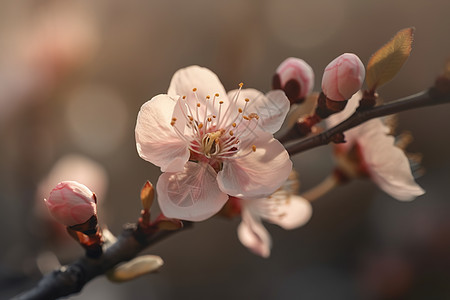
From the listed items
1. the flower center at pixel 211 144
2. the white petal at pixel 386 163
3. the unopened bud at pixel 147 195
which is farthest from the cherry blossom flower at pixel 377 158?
the unopened bud at pixel 147 195

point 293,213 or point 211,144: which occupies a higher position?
point 211,144

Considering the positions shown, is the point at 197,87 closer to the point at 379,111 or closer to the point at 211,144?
the point at 211,144

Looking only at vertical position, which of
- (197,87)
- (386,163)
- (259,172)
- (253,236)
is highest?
(197,87)

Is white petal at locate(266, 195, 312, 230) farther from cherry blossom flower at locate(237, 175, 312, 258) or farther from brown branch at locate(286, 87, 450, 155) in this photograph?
brown branch at locate(286, 87, 450, 155)

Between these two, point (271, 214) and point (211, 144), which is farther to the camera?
point (271, 214)

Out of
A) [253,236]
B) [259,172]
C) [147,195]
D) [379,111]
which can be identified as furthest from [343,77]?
[253,236]

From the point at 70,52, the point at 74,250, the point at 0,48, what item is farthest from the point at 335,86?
the point at 0,48

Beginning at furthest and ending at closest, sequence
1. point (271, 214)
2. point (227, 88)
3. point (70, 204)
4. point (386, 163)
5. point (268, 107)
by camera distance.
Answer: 1. point (227, 88)
2. point (271, 214)
3. point (386, 163)
4. point (268, 107)
5. point (70, 204)
